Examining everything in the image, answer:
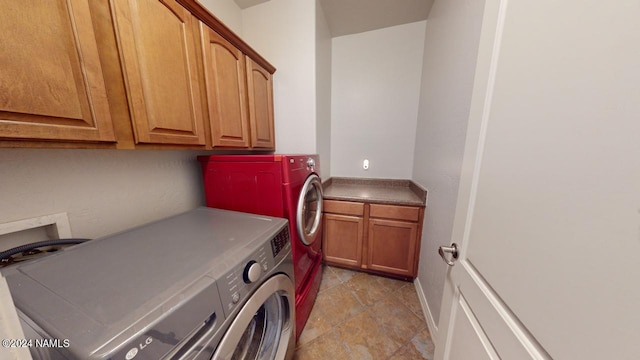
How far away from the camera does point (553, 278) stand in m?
0.36

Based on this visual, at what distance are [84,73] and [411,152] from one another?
2.43m

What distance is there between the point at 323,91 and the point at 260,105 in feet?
2.42

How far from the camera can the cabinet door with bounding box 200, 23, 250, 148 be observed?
1.09 m

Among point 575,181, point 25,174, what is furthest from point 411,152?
point 25,174

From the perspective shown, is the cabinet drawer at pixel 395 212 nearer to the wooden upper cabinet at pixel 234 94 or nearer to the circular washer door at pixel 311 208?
the circular washer door at pixel 311 208

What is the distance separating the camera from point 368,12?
1816mm

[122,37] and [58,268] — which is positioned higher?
[122,37]

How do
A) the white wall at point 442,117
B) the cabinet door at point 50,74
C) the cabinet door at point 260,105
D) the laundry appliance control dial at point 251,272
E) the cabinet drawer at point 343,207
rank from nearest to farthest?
the cabinet door at point 50,74, the laundry appliance control dial at point 251,272, the white wall at point 442,117, the cabinet door at point 260,105, the cabinet drawer at point 343,207

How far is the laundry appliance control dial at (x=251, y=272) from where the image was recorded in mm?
616

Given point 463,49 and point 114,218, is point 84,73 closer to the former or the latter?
point 114,218

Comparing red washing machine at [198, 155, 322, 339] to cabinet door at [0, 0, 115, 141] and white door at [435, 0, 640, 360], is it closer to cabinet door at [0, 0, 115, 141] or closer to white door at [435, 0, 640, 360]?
cabinet door at [0, 0, 115, 141]

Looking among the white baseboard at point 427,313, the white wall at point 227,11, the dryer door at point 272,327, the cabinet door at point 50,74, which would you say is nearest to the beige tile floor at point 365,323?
the white baseboard at point 427,313

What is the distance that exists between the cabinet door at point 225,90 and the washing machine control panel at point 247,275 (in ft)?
2.60

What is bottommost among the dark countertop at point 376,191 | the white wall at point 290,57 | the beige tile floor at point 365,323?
the beige tile floor at point 365,323
